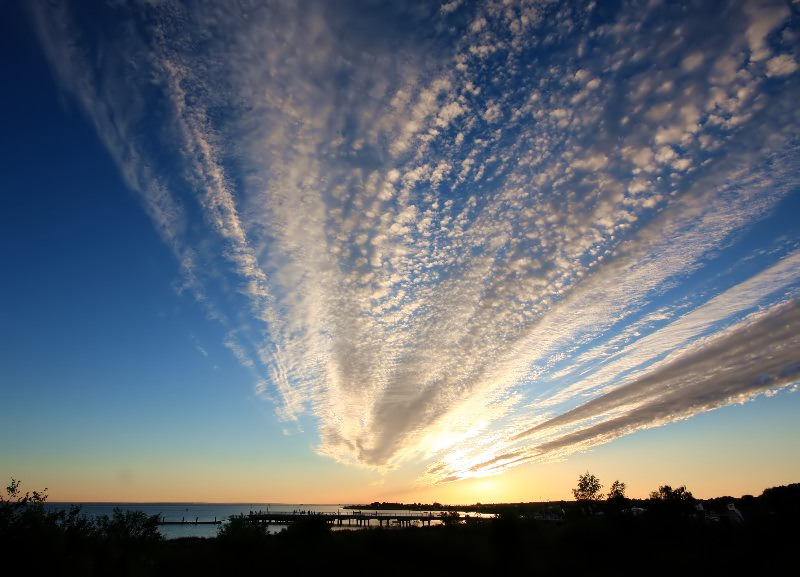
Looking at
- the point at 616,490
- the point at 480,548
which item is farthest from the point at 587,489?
the point at 480,548

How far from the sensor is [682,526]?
124 feet

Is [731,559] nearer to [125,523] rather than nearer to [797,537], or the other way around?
[797,537]

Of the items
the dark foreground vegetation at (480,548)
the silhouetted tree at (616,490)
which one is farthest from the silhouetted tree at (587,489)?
the dark foreground vegetation at (480,548)

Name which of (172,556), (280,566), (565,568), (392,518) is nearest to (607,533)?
(565,568)

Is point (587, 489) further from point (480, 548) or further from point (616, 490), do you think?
point (480, 548)

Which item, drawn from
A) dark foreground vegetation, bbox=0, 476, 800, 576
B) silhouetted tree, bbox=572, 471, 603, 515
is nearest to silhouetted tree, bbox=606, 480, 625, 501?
silhouetted tree, bbox=572, 471, 603, 515

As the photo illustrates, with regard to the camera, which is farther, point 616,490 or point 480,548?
point 616,490

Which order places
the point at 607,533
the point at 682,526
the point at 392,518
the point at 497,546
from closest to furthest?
the point at 497,546, the point at 607,533, the point at 682,526, the point at 392,518

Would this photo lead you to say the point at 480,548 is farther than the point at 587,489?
No

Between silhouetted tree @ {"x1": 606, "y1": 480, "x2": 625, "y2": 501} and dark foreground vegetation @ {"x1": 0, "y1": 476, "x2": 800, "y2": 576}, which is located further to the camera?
silhouetted tree @ {"x1": 606, "y1": 480, "x2": 625, "y2": 501}

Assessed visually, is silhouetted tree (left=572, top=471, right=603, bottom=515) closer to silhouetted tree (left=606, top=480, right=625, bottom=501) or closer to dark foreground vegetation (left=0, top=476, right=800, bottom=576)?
silhouetted tree (left=606, top=480, right=625, bottom=501)

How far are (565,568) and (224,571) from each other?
21.7 m

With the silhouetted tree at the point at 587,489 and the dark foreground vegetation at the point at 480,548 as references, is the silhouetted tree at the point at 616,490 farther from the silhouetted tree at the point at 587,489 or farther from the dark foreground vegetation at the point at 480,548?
the dark foreground vegetation at the point at 480,548

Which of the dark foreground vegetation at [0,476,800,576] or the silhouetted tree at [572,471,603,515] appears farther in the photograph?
the silhouetted tree at [572,471,603,515]
